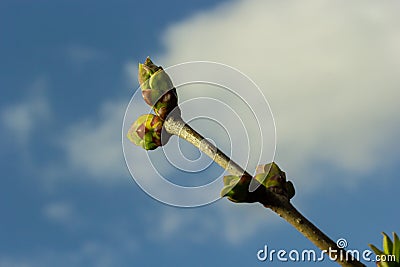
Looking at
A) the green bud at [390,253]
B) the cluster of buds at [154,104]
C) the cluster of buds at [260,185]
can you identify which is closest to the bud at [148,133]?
the cluster of buds at [154,104]

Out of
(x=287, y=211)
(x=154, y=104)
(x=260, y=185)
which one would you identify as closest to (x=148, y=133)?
(x=154, y=104)

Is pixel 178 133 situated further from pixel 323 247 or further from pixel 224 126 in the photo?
pixel 323 247

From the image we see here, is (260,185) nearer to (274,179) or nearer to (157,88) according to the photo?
(274,179)

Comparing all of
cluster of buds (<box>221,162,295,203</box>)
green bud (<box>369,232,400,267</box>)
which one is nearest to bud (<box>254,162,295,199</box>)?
cluster of buds (<box>221,162,295,203</box>)

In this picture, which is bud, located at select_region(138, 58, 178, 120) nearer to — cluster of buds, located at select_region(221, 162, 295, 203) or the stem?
the stem

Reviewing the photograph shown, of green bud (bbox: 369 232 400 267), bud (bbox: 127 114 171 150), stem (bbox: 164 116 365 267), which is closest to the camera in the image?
stem (bbox: 164 116 365 267)

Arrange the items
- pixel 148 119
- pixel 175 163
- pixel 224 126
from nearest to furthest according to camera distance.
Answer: pixel 224 126, pixel 175 163, pixel 148 119

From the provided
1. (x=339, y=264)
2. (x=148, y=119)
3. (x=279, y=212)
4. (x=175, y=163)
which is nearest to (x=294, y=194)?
(x=279, y=212)

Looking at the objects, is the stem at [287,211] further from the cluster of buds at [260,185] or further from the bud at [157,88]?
the bud at [157,88]
